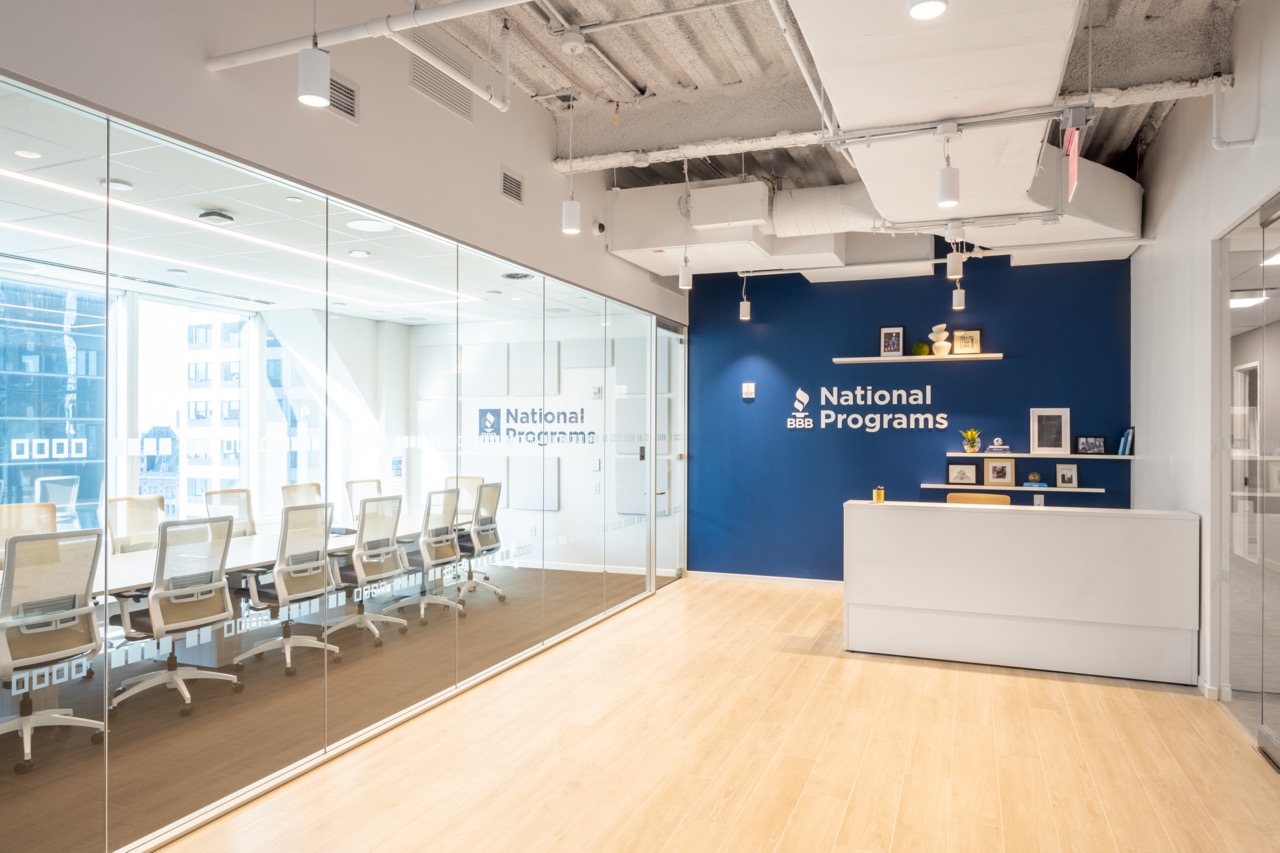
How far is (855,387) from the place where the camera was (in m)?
8.43

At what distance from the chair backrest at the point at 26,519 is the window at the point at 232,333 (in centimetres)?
101

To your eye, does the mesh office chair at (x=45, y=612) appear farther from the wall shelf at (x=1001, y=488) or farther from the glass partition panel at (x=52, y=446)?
the wall shelf at (x=1001, y=488)

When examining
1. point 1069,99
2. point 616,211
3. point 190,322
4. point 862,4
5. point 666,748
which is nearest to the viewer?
point 862,4

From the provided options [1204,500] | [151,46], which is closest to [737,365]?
[1204,500]

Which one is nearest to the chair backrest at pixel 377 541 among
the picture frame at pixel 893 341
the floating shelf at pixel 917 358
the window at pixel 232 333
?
the window at pixel 232 333

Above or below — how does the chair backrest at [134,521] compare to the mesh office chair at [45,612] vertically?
above

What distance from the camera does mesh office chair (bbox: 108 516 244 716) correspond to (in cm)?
310

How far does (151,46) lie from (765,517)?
7.00 metres

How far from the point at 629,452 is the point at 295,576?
4.03 meters

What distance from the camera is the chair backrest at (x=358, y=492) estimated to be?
418 cm

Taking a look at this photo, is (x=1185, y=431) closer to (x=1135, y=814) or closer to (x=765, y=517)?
(x=1135, y=814)

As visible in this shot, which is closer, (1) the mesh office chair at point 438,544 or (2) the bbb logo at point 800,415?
(1) the mesh office chair at point 438,544

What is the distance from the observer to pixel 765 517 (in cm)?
877

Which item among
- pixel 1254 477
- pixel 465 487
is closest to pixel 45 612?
pixel 465 487
